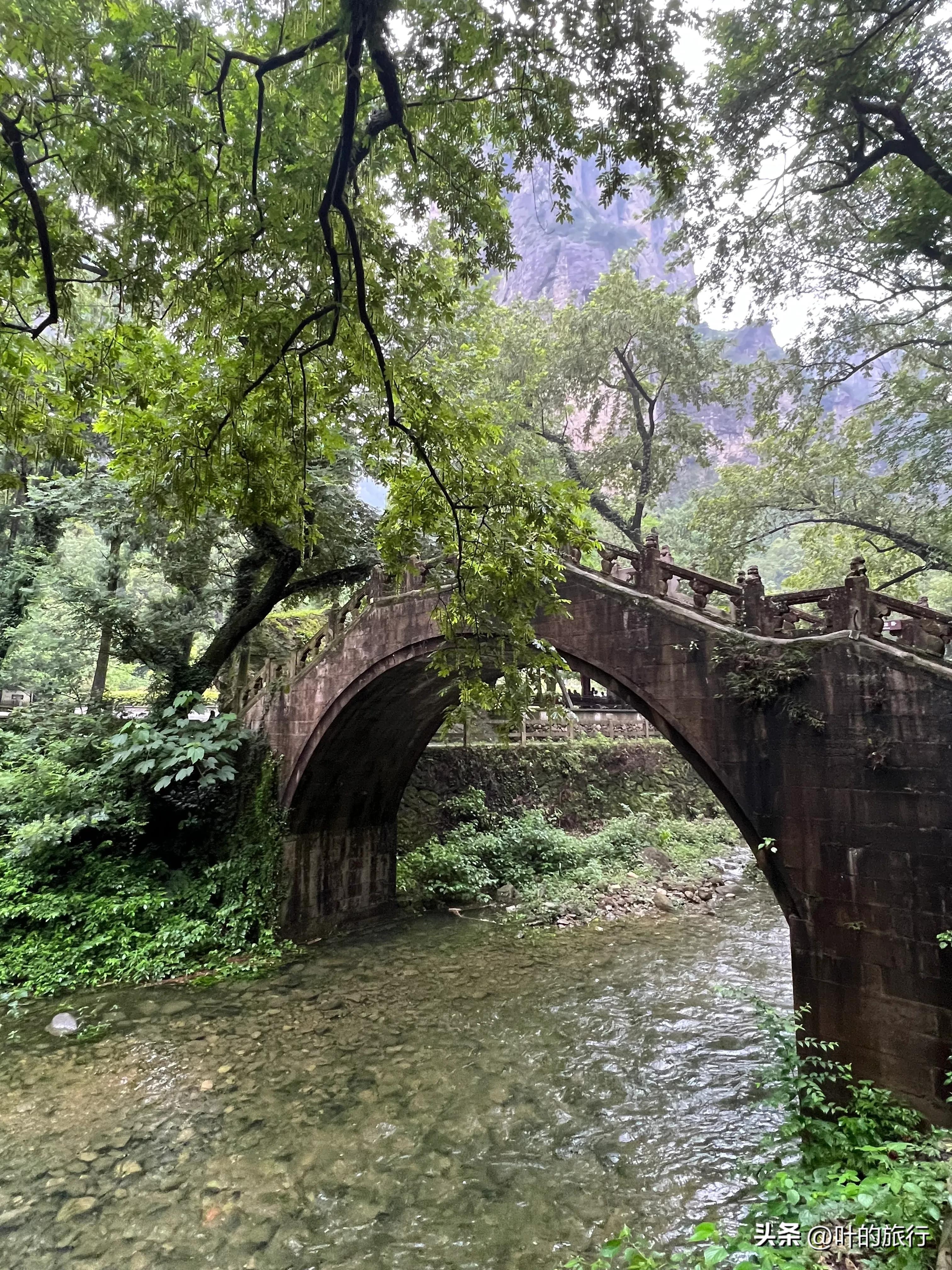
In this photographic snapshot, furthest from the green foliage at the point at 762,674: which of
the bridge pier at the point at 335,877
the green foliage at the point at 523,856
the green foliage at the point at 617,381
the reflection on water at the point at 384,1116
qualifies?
the green foliage at the point at 617,381

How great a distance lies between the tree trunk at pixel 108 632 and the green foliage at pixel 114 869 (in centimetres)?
155

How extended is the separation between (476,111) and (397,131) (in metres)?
0.55

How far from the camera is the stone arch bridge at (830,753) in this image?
5750 mm

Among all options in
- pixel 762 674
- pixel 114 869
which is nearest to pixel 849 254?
pixel 762 674

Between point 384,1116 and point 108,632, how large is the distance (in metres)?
10.2

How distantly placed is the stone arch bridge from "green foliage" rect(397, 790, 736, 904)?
7475mm

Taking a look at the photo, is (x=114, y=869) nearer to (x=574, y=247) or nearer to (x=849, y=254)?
(x=849, y=254)

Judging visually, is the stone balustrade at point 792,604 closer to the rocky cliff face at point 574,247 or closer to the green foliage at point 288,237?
the green foliage at point 288,237

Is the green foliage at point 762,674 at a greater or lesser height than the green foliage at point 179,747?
greater

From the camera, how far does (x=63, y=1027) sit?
8.16 m

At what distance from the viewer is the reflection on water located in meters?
5.07

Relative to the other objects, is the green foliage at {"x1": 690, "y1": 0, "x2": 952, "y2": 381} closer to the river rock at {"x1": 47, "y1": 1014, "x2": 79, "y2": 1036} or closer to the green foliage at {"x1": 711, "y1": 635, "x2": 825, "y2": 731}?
the green foliage at {"x1": 711, "y1": 635, "x2": 825, "y2": 731}

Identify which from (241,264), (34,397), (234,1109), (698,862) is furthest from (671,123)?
(698,862)

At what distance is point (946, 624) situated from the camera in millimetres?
6191
